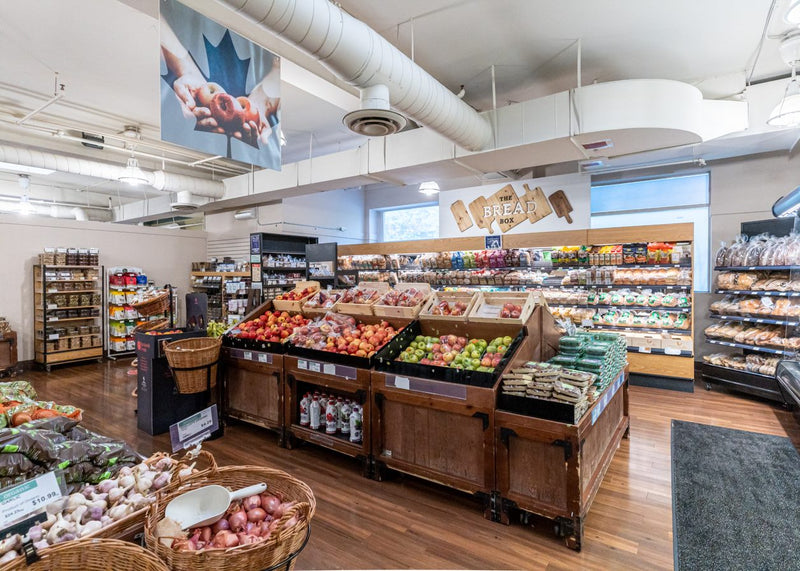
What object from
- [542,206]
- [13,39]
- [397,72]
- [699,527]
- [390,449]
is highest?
[13,39]

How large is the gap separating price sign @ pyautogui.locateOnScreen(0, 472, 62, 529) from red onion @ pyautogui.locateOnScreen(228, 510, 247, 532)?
2.03 ft

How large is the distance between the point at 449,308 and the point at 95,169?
7.85 metres

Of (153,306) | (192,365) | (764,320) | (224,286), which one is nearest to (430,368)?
(192,365)

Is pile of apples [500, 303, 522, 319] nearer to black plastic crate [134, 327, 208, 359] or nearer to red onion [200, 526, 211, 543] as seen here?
red onion [200, 526, 211, 543]

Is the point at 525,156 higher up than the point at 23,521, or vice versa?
the point at 525,156

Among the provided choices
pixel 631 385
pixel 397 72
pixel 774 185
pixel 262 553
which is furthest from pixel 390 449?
pixel 774 185

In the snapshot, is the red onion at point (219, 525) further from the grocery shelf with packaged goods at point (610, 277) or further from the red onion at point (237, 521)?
the grocery shelf with packaged goods at point (610, 277)

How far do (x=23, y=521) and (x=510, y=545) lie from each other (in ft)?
8.00

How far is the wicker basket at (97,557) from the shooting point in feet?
3.95

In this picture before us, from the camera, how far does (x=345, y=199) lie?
11.1 metres

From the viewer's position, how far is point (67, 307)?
8.14 metres

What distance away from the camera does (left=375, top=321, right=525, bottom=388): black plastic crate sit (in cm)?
290

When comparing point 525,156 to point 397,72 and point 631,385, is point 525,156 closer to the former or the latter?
point 397,72

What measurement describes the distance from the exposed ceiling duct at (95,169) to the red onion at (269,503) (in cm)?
711
